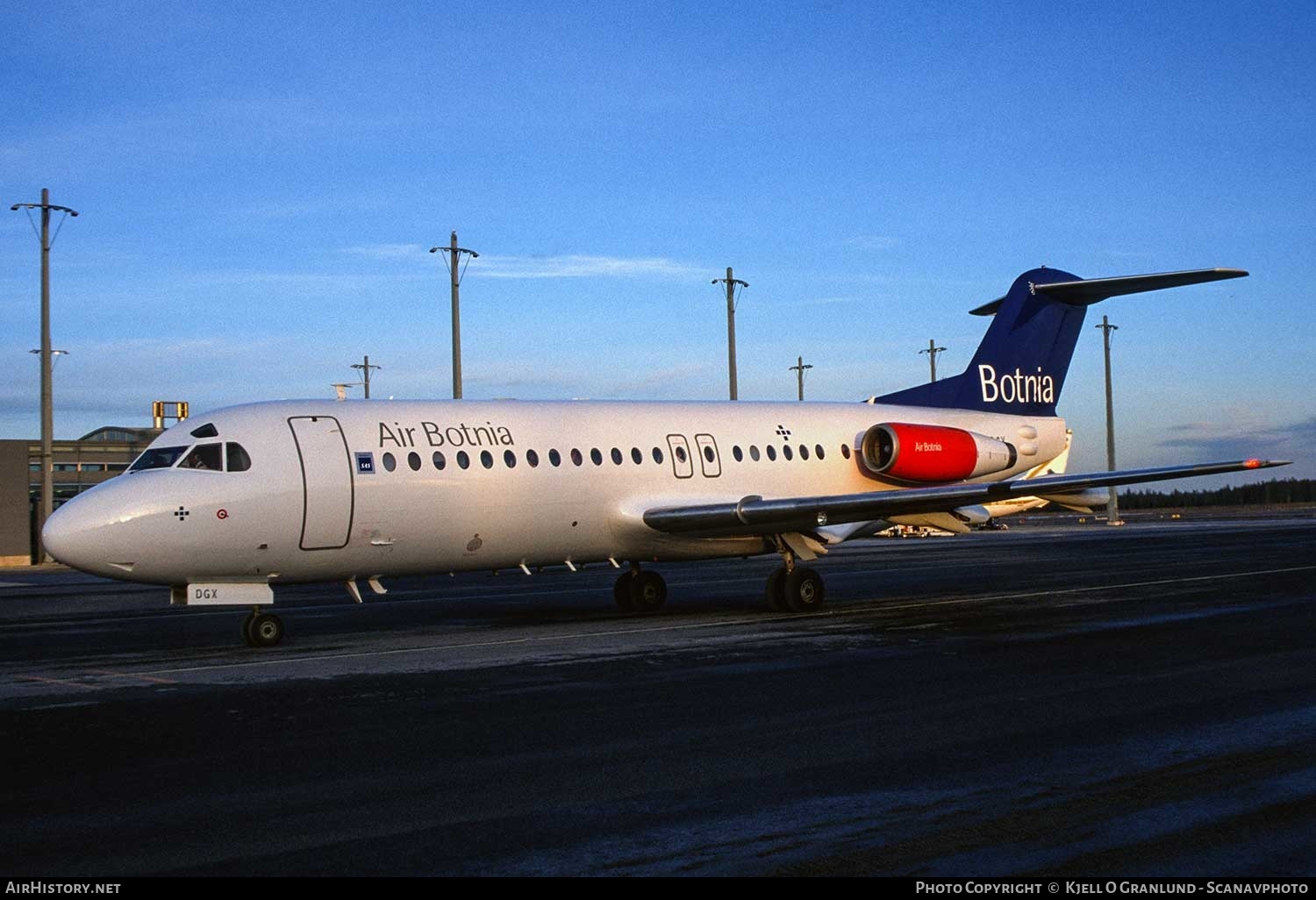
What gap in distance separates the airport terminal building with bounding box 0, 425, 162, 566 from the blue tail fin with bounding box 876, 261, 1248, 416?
102 feet

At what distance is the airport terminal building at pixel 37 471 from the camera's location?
2192 inches

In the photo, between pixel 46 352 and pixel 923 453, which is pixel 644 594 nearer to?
pixel 923 453

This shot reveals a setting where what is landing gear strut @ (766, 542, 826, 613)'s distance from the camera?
20484 mm

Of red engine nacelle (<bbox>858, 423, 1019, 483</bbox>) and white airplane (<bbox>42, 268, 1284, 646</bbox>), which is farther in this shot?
red engine nacelle (<bbox>858, 423, 1019, 483</bbox>)

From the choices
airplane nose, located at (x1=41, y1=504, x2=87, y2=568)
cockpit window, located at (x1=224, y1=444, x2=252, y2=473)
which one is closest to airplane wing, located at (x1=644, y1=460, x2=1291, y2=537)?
cockpit window, located at (x1=224, y1=444, x2=252, y2=473)

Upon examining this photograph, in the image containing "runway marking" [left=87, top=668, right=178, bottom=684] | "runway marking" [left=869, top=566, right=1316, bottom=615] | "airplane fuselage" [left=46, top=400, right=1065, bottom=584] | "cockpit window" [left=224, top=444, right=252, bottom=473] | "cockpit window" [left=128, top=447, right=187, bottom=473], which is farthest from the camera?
"runway marking" [left=869, top=566, right=1316, bottom=615]

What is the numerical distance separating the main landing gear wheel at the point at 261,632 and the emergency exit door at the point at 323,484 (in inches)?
43.5

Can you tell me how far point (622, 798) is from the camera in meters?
7.51

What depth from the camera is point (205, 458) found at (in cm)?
1698

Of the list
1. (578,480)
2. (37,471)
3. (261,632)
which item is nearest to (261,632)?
(261,632)

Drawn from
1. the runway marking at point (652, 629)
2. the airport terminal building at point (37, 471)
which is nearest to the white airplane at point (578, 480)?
the runway marking at point (652, 629)

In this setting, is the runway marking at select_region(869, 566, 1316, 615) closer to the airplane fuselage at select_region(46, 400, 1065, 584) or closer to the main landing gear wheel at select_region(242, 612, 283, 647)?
the airplane fuselage at select_region(46, 400, 1065, 584)

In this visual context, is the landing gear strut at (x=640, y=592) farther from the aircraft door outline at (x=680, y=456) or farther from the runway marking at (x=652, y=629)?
the runway marking at (x=652, y=629)

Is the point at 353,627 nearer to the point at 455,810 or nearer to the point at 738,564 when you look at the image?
the point at 455,810
